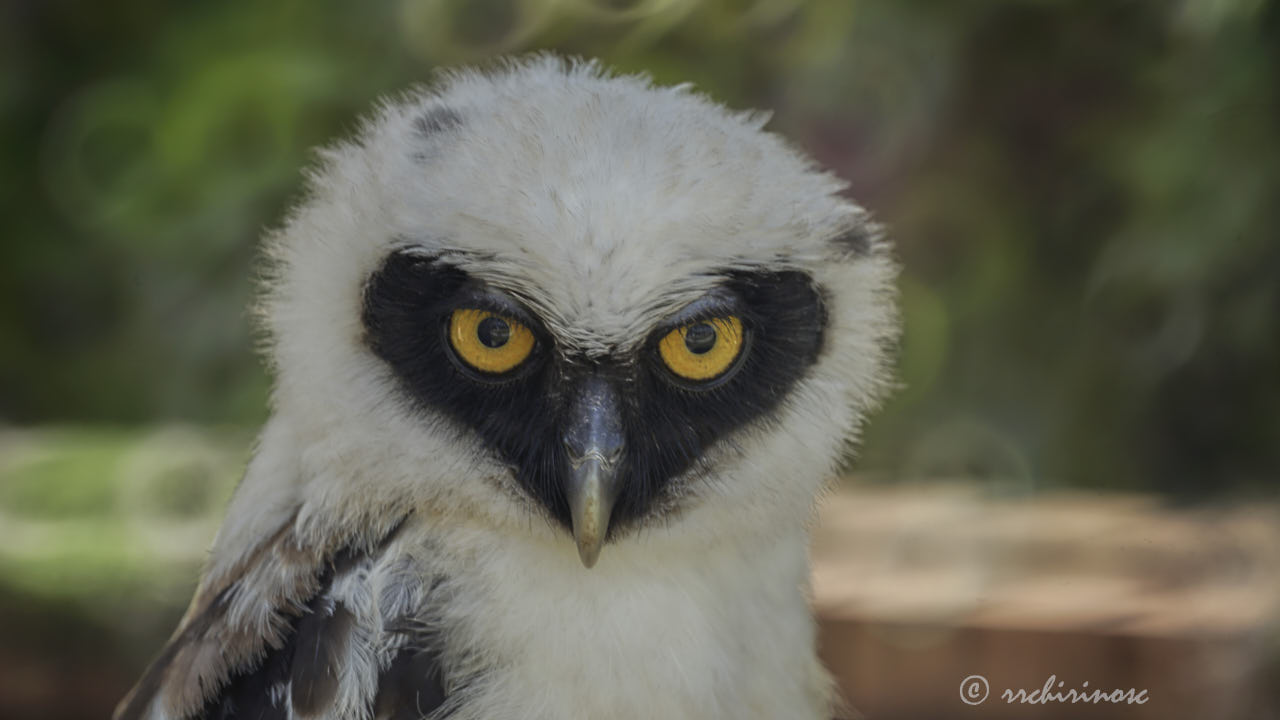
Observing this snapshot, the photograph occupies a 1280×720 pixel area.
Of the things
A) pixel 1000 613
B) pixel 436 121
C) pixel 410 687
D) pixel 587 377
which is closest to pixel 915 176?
pixel 1000 613

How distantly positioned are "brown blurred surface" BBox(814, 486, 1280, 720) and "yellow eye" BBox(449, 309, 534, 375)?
1542 millimetres

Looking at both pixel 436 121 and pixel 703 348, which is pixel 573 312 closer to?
pixel 703 348

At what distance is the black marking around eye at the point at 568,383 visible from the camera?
1521 millimetres

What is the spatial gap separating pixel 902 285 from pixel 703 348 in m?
3.48

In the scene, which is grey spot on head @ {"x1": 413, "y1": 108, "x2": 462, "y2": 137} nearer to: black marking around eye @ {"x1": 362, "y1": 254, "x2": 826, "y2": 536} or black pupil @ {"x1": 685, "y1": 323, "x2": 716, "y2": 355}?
black marking around eye @ {"x1": 362, "y1": 254, "x2": 826, "y2": 536}

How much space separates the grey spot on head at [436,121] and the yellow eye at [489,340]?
0.27m

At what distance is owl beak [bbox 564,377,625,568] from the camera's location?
1.46 metres

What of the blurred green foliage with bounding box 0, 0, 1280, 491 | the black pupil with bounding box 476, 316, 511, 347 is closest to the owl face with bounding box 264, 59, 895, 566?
the black pupil with bounding box 476, 316, 511, 347

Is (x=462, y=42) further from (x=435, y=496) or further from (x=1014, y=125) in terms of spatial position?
(x=435, y=496)

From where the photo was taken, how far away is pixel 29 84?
5238mm

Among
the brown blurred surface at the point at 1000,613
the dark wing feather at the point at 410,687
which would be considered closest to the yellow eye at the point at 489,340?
the dark wing feather at the point at 410,687

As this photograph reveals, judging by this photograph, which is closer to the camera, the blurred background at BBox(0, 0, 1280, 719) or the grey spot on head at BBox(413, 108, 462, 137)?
the grey spot on head at BBox(413, 108, 462, 137)

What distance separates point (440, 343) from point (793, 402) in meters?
0.50

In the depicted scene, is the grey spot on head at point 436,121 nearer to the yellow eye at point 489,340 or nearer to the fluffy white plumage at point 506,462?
the fluffy white plumage at point 506,462
